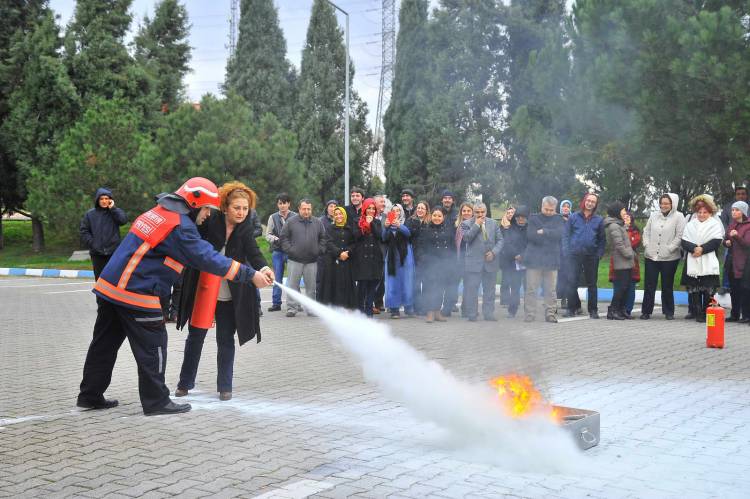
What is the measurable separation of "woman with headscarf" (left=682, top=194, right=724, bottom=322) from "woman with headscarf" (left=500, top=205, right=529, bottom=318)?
265 cm

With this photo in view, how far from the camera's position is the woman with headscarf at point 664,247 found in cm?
1364

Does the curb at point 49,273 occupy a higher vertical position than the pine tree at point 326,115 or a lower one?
lower

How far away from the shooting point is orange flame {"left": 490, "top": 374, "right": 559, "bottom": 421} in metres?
5.58

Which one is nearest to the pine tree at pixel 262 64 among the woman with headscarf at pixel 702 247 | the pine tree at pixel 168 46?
the pine tree at pixel 168 46

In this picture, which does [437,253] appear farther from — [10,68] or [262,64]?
[262,64]

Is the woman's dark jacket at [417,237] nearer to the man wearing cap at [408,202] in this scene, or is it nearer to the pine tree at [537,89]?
the man wearing cap at [408,202]

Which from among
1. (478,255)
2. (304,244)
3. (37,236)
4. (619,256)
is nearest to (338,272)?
(304,244)

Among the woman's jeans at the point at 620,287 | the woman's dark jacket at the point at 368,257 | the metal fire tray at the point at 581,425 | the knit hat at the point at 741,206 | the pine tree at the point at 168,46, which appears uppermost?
the pine tree at the point at 168,46

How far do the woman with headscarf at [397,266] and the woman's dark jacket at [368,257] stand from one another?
28 centimetres

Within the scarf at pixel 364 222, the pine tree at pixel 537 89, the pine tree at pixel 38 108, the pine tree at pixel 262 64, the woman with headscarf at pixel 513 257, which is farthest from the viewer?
the pine tree at pixel 262 64

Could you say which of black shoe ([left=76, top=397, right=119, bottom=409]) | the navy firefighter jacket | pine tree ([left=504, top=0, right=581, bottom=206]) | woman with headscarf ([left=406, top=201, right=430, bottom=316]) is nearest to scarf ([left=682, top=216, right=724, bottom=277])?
pine tree ([left=504, top=0, right=581, bottom=206])

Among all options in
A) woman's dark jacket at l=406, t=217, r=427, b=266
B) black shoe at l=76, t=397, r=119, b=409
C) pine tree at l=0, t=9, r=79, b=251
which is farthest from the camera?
pine tree at l=0, t=9, r=79, b=251

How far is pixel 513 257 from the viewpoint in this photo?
1428cm

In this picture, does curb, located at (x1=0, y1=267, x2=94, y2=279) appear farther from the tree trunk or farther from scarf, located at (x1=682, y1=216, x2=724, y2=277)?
scarf, located at (x1=682, y1=216, x2=724, y2=277)
